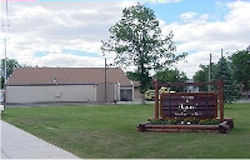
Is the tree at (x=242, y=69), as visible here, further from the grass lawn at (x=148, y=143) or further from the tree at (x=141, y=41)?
the grass lawn at (x=148, y=143)

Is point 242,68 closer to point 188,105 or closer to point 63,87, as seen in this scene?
point 63,87

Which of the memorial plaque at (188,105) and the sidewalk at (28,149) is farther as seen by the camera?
the memorial plaque at (188,105)

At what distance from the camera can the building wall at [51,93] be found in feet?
234

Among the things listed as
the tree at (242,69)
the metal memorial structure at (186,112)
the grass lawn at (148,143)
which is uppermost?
the tree at (242,69)

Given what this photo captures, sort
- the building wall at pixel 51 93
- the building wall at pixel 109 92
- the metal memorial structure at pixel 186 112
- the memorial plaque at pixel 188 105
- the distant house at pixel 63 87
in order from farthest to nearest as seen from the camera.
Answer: the building wall at pixel 109 92 → the distant house at pixel 63 87 → the building wall at pixel 51 93 → the memorial plaque at pixel 188 105 → the metal memorial structure at pixel 186 112

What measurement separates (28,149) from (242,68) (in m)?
72.6

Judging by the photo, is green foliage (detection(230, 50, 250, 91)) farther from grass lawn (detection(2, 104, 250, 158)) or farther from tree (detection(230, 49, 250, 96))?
grass lawn (detection(2, 104, 250, 158))

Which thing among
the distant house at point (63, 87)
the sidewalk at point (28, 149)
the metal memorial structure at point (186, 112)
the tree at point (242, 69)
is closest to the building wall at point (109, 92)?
the distant house at point (63, 87)

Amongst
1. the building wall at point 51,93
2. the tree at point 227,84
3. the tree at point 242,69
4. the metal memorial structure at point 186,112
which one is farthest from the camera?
the tree at point 242,69

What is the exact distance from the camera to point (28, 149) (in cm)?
1273

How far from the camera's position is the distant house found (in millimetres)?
71625

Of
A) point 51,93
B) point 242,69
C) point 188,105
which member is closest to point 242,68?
point 242,69

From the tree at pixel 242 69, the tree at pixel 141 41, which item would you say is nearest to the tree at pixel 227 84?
the tree at pixel 141 41

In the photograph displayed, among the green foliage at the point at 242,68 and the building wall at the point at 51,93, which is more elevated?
the green foliage at the point at 242,68
